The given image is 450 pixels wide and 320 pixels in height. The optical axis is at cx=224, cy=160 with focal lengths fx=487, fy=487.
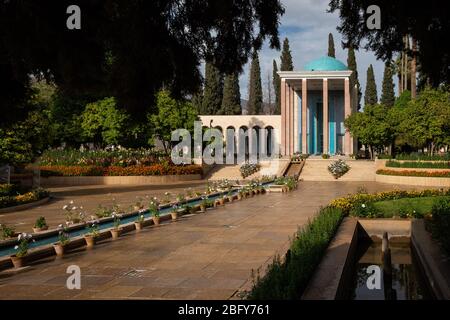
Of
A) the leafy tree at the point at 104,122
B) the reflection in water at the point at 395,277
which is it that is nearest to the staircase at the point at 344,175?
the leafy tree at the point at 104,122

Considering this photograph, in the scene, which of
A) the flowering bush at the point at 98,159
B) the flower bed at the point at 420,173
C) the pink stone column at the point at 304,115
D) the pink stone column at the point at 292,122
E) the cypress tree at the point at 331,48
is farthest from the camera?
the cypress tree at the point at 331,48

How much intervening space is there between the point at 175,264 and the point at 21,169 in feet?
72.1

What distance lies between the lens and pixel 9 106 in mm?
4895

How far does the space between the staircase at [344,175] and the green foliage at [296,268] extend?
75.2 ft

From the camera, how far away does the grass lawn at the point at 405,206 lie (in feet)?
45.2

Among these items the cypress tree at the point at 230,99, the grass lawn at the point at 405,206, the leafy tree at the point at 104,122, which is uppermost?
the cypress tree at the point at 230,99

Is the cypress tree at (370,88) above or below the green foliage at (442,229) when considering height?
above

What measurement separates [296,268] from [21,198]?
14997 mm

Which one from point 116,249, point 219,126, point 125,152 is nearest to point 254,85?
point 219,126

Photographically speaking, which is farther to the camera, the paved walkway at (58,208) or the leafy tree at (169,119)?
the leafy tree at (169,119)

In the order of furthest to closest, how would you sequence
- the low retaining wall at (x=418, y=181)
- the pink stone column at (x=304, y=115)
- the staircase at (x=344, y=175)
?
the pink stone column at (x=304, y=115)
the staircase at (x=344, y=175)
the low retaining wall at (x=418, y=181)

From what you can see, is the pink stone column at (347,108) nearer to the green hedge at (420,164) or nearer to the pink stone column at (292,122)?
the pink stone column at (292,122)

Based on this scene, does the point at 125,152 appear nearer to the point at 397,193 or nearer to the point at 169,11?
the point at 397,193

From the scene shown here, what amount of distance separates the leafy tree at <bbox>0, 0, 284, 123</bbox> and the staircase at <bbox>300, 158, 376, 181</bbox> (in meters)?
29.3
